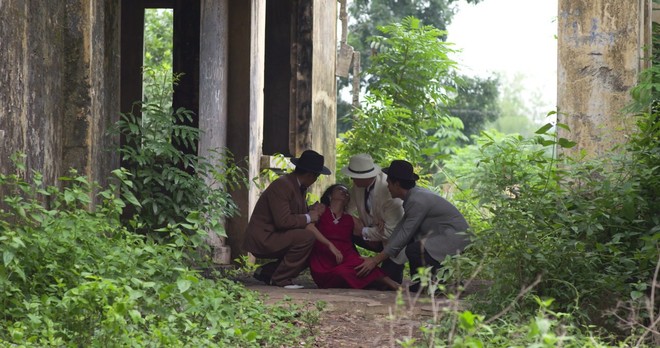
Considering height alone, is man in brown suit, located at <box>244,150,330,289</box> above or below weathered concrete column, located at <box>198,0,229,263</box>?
below

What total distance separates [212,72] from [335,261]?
217cm

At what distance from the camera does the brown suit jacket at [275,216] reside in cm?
1041

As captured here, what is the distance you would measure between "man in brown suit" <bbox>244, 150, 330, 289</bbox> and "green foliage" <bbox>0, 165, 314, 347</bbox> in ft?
9.71

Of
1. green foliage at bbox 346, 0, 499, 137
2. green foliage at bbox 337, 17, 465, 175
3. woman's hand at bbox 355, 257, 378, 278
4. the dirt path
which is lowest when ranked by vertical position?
the dirt path

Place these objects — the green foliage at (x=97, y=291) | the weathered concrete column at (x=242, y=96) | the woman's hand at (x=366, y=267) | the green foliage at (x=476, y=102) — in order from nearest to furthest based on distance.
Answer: the green foliage at (x=97, y=291) < the woman's hand at (x=366, y=267) < the weathered concrete column at (x=242, y=96) < the green foliage at (x=476, y=102)

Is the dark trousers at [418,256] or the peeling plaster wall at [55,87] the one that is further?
the dark trousers at [418,256]

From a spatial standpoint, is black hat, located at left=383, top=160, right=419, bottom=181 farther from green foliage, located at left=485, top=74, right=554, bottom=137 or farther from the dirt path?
green foliage, located at left=485, top=74, right=554, bottom=137

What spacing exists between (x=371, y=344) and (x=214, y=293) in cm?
134

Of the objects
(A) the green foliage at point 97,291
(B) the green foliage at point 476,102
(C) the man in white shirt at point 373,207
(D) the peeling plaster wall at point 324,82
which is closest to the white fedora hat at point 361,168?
(C) the man in white shirt at point 373,207

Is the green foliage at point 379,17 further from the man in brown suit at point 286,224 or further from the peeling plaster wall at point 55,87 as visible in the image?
the peeling plaster wall at point 55,87

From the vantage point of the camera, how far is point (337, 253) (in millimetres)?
10359

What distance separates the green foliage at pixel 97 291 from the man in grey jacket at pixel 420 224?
2.73 metres

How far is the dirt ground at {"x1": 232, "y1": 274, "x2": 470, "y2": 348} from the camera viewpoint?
758 cm

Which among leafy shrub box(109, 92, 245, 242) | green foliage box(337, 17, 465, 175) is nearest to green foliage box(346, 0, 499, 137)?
green foliage box(337, 17, 465, 175)
